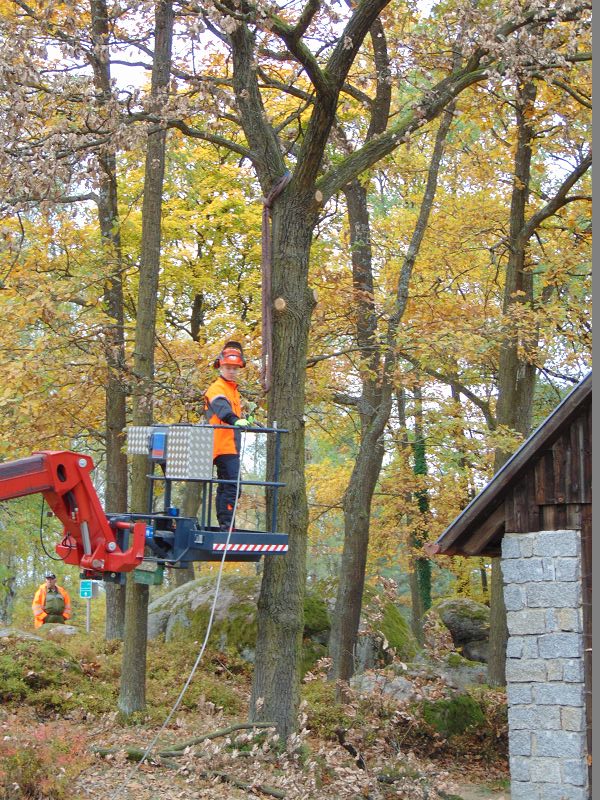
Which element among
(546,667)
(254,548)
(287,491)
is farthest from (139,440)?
(546,667)

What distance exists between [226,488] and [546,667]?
418 cm

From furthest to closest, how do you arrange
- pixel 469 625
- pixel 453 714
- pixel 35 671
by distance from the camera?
pixel 469 625, pixel 453 714, pixel 35 671

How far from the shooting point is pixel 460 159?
80.6 feet

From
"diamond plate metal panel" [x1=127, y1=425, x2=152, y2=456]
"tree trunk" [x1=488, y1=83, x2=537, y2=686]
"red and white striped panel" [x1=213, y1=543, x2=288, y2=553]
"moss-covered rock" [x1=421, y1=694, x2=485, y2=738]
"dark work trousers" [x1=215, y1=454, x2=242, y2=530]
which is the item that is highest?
"tree trunk" [x1=488, y1=83, x2=537, y2=686]

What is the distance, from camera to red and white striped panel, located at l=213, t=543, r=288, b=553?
9.41 meters

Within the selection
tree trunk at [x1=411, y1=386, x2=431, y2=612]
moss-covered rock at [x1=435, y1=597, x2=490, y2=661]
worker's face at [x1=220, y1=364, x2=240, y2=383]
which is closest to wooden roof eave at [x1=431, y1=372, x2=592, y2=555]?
worker's face at [x1=220, y1=364, x2=240, y2=383]

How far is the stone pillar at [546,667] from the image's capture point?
10.2 metres

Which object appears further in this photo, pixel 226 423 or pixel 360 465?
pixel 360 465

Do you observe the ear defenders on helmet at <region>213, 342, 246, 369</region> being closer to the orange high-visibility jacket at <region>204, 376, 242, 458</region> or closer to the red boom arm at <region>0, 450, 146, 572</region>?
the orange high-visibility jacket at <region>204, 376, 242, 458</region>

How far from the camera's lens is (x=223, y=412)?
9.70 m

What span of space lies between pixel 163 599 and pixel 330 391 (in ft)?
19.0

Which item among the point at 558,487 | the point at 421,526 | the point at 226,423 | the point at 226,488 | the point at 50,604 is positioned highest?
the point at 226,423

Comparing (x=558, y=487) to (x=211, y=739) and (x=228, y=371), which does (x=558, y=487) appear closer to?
(x=228, y=371)

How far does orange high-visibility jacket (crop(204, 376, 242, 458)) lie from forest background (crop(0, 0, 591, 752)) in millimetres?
1239
